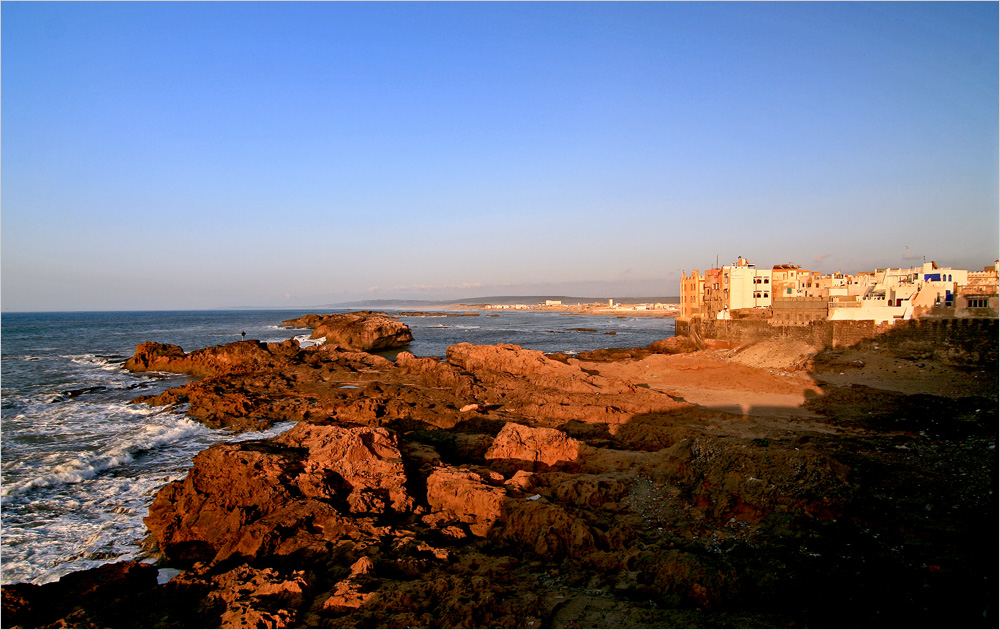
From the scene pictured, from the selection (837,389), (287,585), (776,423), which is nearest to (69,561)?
(287,585)

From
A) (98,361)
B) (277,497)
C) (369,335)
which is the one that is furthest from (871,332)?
(98,361)

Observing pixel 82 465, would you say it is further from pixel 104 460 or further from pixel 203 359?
pixel 203 359

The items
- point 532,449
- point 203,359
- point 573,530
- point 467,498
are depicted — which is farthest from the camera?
point 203,359

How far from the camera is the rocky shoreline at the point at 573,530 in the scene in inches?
225

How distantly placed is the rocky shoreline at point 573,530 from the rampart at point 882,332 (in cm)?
1234

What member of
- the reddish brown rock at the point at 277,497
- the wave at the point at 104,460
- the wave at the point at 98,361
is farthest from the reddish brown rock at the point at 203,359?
the reddish brown rock at the point at 277,497

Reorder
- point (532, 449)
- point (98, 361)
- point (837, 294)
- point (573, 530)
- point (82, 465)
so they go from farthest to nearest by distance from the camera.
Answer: point (837, 294), point (98, 361), point (82, 465), point (532, 449), point (573, 530)

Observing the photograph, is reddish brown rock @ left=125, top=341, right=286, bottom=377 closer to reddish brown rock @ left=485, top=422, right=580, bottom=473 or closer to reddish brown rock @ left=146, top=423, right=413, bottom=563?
reddish brown rock @ left=146, top=423, right=413, bottom=563

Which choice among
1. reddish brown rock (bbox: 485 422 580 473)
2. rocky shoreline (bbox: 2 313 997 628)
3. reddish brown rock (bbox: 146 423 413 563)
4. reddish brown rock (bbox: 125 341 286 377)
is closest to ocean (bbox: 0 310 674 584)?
reddish brown rock (bbox: 146 423 413 563)

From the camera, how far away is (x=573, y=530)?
752cm

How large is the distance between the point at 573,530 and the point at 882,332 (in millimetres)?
29428

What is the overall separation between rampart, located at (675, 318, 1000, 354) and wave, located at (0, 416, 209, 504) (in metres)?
33.5

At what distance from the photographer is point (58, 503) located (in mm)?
10336

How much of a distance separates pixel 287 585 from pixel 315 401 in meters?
14.3
